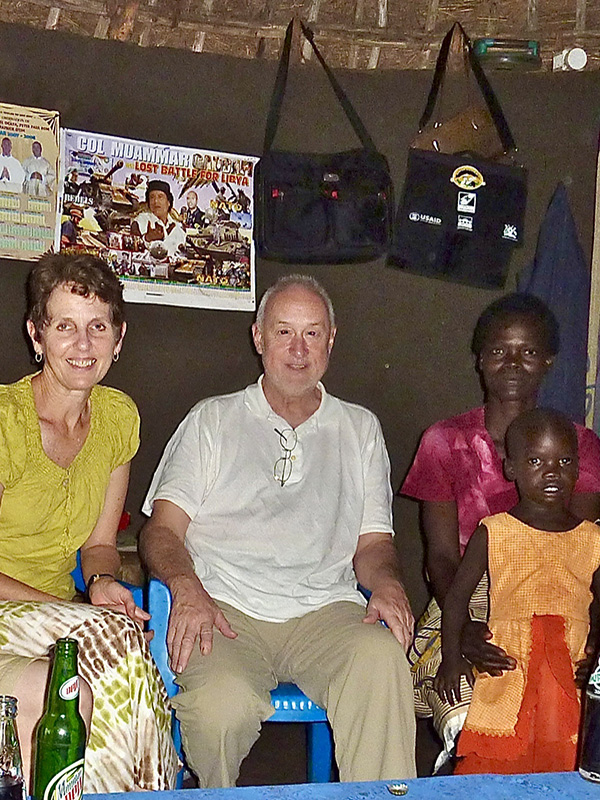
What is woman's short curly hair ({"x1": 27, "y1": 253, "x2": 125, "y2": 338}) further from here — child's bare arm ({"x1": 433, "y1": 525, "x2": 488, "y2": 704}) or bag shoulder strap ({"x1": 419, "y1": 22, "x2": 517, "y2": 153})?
Answer: bag shoulder strap ({"x1": 419, "y1": 22, "x2": 517, "y2": 153})

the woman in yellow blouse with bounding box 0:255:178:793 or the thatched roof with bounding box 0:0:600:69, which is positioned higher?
the thatched roof with bounding box 0:0:600:69

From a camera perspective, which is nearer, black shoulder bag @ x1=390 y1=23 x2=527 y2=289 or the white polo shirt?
the white polo shirt

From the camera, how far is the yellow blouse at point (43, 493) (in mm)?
2281

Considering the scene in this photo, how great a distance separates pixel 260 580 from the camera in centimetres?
253

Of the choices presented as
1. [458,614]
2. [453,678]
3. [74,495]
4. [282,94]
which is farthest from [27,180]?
[453,678]

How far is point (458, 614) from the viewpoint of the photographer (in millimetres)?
2365

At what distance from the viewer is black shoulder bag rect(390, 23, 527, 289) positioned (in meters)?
3.47

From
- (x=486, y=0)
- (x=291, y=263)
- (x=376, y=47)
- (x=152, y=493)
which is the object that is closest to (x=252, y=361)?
(x=291, y=263)

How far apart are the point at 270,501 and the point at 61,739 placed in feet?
4.01

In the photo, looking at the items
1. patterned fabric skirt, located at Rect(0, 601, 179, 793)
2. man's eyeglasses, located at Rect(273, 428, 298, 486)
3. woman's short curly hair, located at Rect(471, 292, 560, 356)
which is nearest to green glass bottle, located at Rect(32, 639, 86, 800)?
patterned fabric skirt, located at Rect(0, 601, 179, 793)

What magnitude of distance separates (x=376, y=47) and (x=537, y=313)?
1364mm

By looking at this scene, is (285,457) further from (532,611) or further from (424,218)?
(424,218)

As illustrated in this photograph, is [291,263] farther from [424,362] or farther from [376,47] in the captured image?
[376,47]

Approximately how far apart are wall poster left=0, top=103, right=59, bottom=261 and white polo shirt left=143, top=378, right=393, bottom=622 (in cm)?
93
